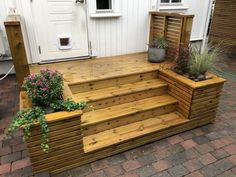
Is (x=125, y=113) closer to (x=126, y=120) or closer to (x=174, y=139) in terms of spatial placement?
(x=126, y=120)

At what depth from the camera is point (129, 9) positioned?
12.9ft

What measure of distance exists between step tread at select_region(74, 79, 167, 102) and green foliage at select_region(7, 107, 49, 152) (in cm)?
80

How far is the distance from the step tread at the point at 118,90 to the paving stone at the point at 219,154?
111 centimetres

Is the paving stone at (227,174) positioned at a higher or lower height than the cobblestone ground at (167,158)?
lower

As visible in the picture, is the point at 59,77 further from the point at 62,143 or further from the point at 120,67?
the point at 120,67

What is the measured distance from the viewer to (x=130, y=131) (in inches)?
99.0

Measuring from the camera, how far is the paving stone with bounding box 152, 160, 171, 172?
7.10 ft

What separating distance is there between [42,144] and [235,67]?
4982 mm

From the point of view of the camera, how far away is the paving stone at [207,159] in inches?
88.5

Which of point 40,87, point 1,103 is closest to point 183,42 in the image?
point 40,87

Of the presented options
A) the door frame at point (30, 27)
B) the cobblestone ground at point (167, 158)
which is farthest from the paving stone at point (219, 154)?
the door frame at point (30, 27)

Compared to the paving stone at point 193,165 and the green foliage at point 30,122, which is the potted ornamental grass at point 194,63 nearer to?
the paving stone at point 193,165

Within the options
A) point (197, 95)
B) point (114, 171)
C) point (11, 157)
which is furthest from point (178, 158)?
point (11, 157)

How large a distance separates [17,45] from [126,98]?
1463 mm
